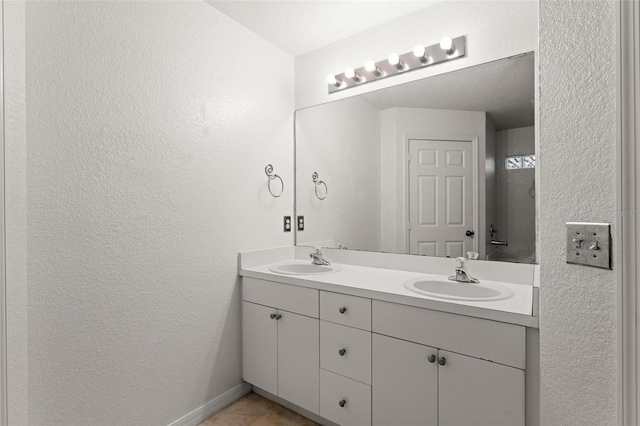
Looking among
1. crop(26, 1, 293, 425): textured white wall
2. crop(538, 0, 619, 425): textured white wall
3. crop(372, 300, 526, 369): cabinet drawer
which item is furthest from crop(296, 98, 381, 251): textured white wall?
crop(538, 0, 619, 425): textured white wall

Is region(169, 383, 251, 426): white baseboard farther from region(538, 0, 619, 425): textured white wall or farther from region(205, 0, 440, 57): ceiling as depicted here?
region(205, 0, 440, 57): ceiling

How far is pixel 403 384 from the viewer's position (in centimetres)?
145

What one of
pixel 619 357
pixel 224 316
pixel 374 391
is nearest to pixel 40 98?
pixel 224 316

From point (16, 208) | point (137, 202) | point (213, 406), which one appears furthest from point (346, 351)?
point (16, 208)

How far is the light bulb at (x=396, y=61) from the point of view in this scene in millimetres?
1992

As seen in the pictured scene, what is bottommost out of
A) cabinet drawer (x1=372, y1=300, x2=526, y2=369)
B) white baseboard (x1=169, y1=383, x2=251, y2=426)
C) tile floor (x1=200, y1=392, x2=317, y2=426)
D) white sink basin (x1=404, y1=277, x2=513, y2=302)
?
tile floor (x1=200, y1=392, x2=317, y2=426)

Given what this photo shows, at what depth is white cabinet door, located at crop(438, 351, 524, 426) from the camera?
1.20 metres

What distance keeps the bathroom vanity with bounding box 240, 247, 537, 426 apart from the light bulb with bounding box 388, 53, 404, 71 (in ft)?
3.94

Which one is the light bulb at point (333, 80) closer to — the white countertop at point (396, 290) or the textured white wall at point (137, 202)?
the textured white wall at point (137, 202)

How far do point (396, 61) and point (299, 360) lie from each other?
1852 mm

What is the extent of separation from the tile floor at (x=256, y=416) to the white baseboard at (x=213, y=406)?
0.02m

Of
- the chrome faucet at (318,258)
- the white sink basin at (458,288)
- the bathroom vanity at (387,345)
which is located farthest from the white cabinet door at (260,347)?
the white sink basin at (458,288)

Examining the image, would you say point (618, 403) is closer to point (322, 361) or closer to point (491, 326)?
point (491, 326)

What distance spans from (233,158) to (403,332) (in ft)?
4.57
